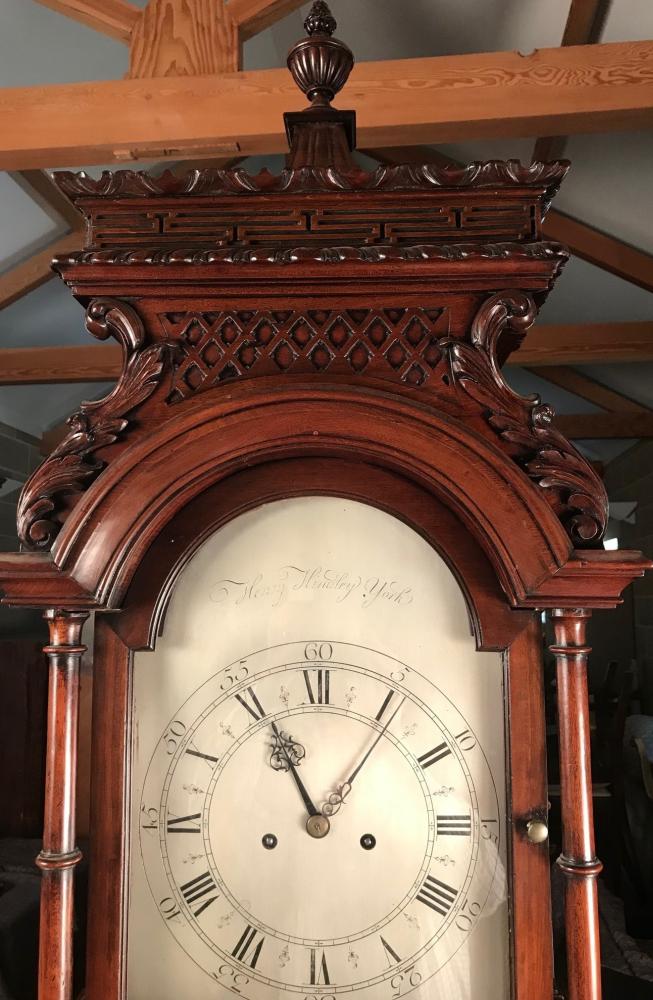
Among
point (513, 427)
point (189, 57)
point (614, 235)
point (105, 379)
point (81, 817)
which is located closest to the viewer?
point (513, 427)

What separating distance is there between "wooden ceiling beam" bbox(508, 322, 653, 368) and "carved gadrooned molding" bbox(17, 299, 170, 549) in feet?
12.1

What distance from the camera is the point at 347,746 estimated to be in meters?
0.79

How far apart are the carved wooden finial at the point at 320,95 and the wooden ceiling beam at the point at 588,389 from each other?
4.81m

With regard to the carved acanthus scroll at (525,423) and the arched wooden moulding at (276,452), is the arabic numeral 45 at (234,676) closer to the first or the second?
the arched wooden moulding at (276,452)

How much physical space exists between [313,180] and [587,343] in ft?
12.4

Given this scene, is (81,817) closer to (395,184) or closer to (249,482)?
(249,482)

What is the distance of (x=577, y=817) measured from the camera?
702 millimetres

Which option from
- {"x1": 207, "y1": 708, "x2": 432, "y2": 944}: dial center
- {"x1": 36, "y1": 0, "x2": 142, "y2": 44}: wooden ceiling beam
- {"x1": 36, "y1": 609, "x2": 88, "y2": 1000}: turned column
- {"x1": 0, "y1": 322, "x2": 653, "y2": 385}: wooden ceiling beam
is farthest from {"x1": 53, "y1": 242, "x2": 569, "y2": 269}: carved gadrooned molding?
{"x1": 0, "y1": 322, "x2": 653, "y2": 385}: wooden ceiling beam

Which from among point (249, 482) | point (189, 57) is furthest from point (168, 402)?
point (189, 57)

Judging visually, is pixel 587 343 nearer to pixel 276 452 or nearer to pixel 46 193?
pixel 46 193

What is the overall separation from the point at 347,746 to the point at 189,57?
2054mm

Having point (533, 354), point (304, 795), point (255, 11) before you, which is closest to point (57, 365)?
point (533, 354)
